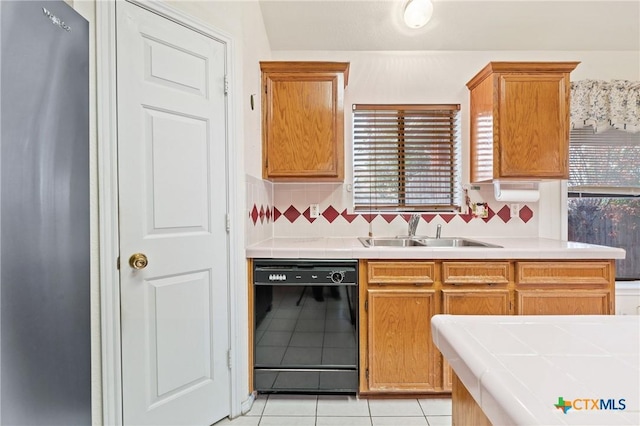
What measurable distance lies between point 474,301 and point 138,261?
1.85 meters

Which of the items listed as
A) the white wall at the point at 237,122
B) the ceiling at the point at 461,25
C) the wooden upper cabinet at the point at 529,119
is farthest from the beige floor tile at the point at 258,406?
the ceiling at the point at 461,25

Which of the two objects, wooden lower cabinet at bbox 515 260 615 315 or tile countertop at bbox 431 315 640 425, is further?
wooden lower cabinet at bbox 515 260 615 315

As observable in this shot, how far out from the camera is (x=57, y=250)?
994 mm

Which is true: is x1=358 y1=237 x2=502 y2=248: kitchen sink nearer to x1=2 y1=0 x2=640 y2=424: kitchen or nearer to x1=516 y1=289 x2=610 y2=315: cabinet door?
x1=2 y1=0 x2=640 y2=424: kitchen

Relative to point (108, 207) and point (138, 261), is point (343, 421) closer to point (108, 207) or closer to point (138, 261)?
point (138, 261)

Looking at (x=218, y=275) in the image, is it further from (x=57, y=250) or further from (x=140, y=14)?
(x=140, y=14)

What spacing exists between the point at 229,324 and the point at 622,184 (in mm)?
3204

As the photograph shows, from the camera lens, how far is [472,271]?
1.91 m

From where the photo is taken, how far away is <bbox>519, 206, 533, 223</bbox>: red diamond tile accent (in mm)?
2633

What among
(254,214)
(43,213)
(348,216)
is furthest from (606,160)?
(43,213)

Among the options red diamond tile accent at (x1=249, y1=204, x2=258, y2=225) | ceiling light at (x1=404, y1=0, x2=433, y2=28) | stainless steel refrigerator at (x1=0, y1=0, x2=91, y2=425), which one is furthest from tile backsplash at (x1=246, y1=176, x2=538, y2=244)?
stainless steel refrigerator at (x1=0, y1=0, x2=91, y2=425)

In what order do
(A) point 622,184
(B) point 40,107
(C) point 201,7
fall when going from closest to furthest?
(B) point 40,107
(C) point 201,7
(A) point 622,184

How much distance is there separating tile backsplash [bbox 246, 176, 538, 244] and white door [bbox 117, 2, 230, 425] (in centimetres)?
95

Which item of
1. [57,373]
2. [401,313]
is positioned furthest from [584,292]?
[57,373]
